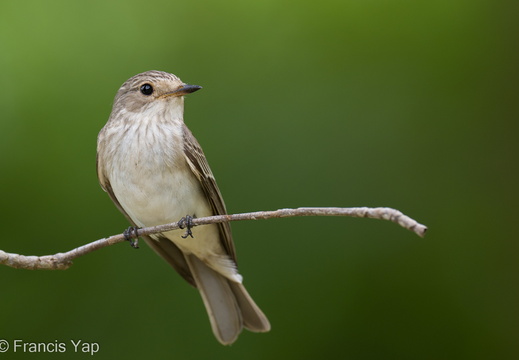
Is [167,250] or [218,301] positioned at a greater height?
[167,250]

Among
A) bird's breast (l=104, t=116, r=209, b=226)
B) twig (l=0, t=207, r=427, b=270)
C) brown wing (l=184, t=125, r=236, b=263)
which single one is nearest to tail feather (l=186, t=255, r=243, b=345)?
brown wing (l=184, t=125, r=236, b=263)

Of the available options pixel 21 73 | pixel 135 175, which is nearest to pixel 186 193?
pixel 135 175

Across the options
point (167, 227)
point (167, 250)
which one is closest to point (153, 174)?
point (167, 227)

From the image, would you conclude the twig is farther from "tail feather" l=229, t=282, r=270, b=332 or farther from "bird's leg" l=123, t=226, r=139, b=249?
"tail feather" l=229, t=282, r=270, b=332

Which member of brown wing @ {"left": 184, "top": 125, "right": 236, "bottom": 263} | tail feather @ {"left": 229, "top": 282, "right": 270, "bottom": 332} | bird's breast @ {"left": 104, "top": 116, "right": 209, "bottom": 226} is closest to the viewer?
bird's breast @ {"left": 104, "top": 116, "right": 209, "bottom": 226}

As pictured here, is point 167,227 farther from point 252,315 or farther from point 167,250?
point 167,250
